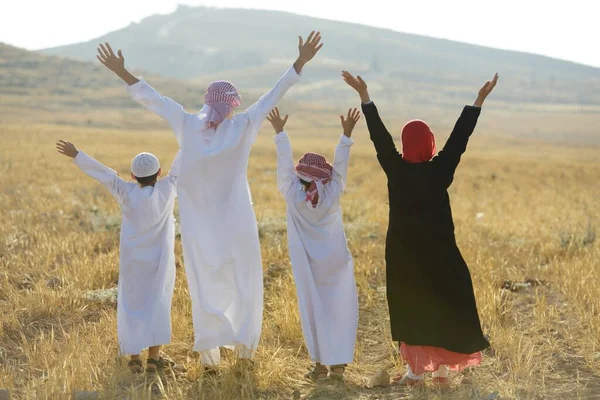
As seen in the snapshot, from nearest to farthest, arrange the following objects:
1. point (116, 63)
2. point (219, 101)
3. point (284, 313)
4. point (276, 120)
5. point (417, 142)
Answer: point (417, 142) → point (219, 101) → point (116, 63) → point (276, 120) → point (284, 313)

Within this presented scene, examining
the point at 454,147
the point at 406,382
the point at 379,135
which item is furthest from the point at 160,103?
the point at 406,382

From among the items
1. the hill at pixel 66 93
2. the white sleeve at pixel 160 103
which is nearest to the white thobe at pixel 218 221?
the white sleeve at pixel 160 103

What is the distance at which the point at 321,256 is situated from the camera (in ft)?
17.2

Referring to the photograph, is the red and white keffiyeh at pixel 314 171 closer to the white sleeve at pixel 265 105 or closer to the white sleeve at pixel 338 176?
the white sleeve at pixel 338 176

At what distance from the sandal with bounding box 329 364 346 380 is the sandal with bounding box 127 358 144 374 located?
1.35 m

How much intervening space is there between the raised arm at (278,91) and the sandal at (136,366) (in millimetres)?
1810

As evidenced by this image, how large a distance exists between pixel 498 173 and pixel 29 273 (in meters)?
20.7

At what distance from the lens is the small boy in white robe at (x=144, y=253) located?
5273mm

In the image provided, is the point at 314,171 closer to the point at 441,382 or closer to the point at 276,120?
the point at 276,120

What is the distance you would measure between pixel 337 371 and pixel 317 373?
14 centimetres

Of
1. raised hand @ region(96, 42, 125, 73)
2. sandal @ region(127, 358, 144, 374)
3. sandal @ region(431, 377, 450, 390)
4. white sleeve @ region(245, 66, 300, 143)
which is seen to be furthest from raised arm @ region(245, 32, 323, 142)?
sandal @ region(431, 377, 450, 390)

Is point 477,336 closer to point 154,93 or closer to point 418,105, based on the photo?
point 154,93

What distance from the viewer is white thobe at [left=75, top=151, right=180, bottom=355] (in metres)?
5.26

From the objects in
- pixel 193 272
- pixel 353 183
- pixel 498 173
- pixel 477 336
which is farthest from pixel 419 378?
pixel 498 173
